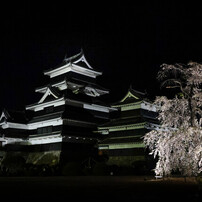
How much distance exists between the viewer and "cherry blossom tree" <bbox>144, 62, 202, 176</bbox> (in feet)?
53.1

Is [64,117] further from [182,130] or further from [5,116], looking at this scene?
[182,130]

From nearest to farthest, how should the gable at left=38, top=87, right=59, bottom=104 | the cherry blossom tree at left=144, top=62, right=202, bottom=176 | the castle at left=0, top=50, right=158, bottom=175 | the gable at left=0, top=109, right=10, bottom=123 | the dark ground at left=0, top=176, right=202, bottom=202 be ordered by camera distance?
the dark ground at left=0, top=176, right=202, bottom=202, the cherry blossom tree at left=144, top=62, right=202, bottom=176, the castle at left=0, top=50, right=158, bottom=175, the gable at left=38, top=87, right=59, bottom=104, the gable at left=0, top=109, right=10, bottom=123

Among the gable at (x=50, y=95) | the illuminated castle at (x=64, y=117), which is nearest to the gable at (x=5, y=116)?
the illuminated castle at (x=64, y=117)

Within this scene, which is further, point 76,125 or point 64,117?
point 76,125

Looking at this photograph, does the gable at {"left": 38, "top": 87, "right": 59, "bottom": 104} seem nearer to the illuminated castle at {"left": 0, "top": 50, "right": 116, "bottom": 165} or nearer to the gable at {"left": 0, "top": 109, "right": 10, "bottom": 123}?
the illuminated castle at {"left": 0, "top": 50, "right": 116, "bottom": 165}

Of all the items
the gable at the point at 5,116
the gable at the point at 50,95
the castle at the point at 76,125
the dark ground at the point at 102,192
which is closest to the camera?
the dark ground at the point at 102,192

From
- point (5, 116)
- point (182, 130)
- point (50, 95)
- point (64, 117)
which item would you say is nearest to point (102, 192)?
point (182, 130)

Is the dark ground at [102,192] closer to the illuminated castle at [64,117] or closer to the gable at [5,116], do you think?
the illuminated castle at [64,117]

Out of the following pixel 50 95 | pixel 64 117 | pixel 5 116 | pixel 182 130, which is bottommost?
pixel 182 130

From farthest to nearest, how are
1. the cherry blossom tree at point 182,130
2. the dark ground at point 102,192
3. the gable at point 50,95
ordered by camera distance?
the gable at point 50,95, the cherry blossom tree at point 182,130, the dark ground at point 102,192

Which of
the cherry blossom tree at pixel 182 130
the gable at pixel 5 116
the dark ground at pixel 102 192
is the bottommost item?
the dark ground at pixel 102 192

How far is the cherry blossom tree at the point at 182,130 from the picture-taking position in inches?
637

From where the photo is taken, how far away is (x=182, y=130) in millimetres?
16672

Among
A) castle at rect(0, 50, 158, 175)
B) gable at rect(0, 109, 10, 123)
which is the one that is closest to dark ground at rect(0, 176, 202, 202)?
castle at rect(0, 50, 158, 175)
